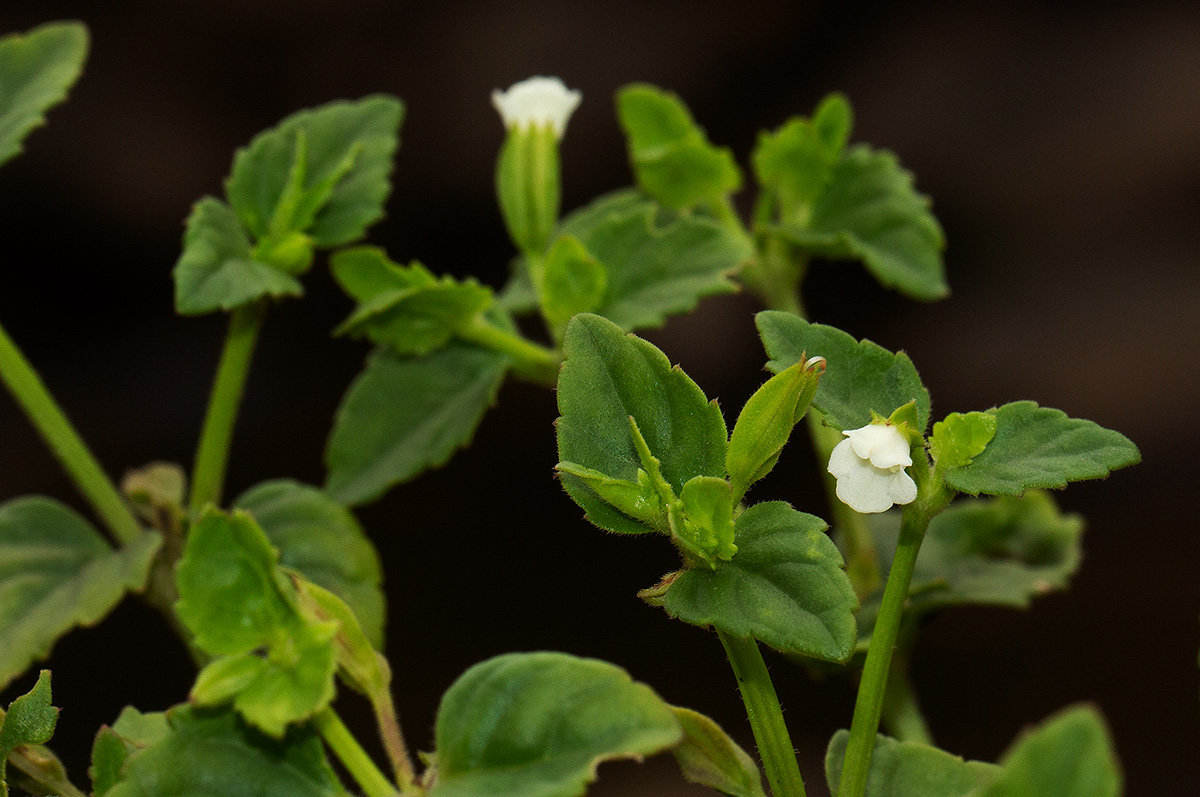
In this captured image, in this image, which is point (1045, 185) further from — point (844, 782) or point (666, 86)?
point (844, 782)

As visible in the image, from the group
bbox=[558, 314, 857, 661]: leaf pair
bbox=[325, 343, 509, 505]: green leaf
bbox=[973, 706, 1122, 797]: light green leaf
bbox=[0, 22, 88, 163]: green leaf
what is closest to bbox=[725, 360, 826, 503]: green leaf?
bbox=[558, 314, 857, 661]: leaf pair

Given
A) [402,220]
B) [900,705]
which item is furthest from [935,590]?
[402,220]

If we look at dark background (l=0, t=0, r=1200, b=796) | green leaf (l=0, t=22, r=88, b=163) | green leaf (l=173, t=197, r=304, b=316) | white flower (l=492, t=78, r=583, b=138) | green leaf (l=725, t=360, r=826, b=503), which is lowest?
dark background (l=0, t=0, r=1200, b=796)

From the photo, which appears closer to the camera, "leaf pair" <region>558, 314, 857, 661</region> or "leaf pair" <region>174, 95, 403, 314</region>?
"leaf pair" <region>558, 314, 857, 661</region>

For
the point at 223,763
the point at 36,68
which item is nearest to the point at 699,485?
the point at 223,763

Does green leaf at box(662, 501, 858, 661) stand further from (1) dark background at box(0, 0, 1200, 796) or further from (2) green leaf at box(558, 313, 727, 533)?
(1) dark background at box(0, 0, 1200, 796)

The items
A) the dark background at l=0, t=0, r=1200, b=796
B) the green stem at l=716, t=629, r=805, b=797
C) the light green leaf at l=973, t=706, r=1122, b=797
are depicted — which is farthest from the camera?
the dark background at l=0, t=0, r=1200, b=796

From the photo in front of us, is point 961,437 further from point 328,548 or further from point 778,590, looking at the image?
point 328,548
